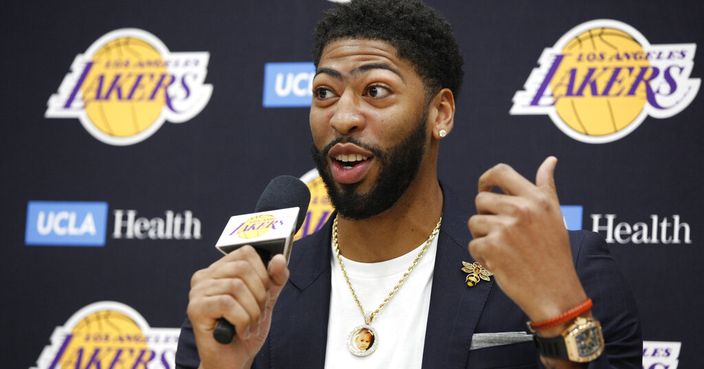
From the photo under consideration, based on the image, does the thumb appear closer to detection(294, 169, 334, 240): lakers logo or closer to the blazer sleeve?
the blazer sleeve

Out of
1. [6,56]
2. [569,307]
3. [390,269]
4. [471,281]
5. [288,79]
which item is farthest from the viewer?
[6,56]

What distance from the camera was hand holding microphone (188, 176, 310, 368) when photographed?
1336 mm

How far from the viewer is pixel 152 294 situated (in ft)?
9.47

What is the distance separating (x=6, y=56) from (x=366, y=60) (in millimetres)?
1819

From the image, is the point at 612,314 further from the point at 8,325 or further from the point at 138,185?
the point at 8,325

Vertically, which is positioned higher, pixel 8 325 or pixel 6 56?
pixel 6 56

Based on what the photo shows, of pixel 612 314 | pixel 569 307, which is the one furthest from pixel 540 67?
pixel 569 307

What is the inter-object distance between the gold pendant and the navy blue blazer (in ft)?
0.21

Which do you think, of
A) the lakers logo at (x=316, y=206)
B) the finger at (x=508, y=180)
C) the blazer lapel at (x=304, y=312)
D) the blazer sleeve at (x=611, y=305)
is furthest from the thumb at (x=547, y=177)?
the lakers logo at (x=316, y=206)

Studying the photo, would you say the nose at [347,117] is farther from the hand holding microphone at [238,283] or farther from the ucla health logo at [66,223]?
the ucla health logo at [66,223]

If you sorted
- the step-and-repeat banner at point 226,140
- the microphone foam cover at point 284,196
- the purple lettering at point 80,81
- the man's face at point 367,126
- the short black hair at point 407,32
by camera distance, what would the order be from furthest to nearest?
the purple lettering at point 80,81
the step-and-repeat banner at point 226,140
the short black hair at point 407,32
the man's face at point 367,126
the microphone foam cover at point 284,196

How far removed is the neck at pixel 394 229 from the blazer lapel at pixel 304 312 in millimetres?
81

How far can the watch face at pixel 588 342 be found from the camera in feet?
4.42

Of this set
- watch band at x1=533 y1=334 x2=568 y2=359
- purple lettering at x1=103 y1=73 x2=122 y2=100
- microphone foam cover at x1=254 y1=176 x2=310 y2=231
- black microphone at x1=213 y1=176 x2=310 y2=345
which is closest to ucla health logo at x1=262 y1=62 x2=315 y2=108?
purple lettering at x1=103 y1=73 x2=122 y2=100
